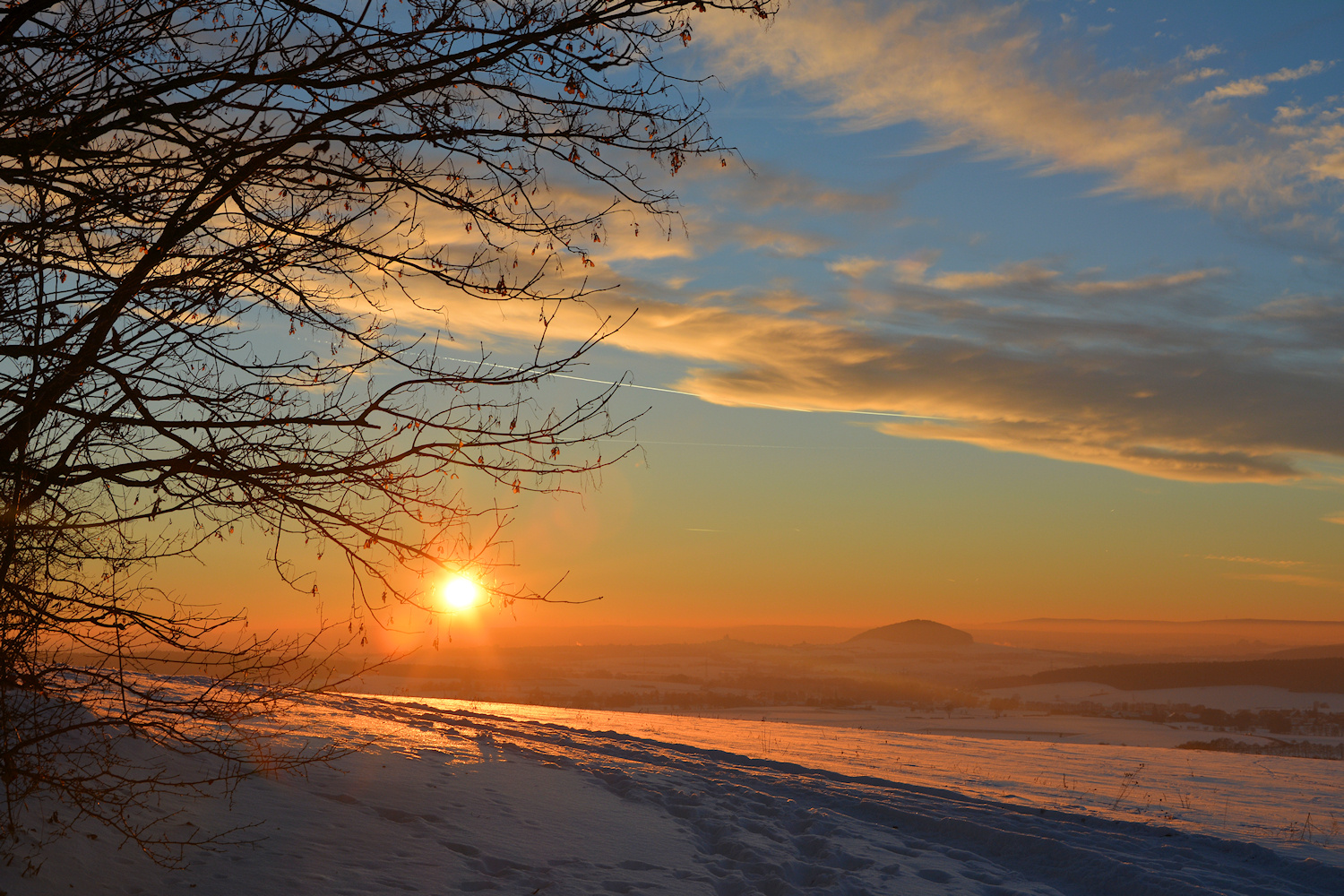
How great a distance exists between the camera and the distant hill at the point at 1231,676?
356 feet

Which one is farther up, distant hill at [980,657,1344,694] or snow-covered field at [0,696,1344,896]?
snow-covered field at [0,696,1344,896]

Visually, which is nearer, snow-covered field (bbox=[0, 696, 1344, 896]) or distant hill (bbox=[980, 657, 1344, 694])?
snow-covered field (bbox=[0, 696, 1344, 896])

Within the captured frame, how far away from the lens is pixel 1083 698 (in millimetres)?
105000

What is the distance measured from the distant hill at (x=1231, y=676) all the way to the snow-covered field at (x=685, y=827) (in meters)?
119

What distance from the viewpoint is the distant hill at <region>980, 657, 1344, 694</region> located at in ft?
356

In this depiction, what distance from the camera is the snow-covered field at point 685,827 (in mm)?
5129

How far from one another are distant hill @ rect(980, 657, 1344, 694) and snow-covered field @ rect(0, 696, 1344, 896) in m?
119

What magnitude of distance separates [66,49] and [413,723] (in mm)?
8975

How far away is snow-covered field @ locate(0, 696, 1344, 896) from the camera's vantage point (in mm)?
5129

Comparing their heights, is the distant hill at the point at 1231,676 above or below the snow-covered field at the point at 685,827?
below

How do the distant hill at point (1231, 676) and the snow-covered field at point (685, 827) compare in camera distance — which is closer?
the snow-covered field at point (685, 827)

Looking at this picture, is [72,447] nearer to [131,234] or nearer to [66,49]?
[131,234]

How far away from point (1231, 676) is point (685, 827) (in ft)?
430

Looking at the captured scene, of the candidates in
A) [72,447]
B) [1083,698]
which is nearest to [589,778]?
[72,447]
